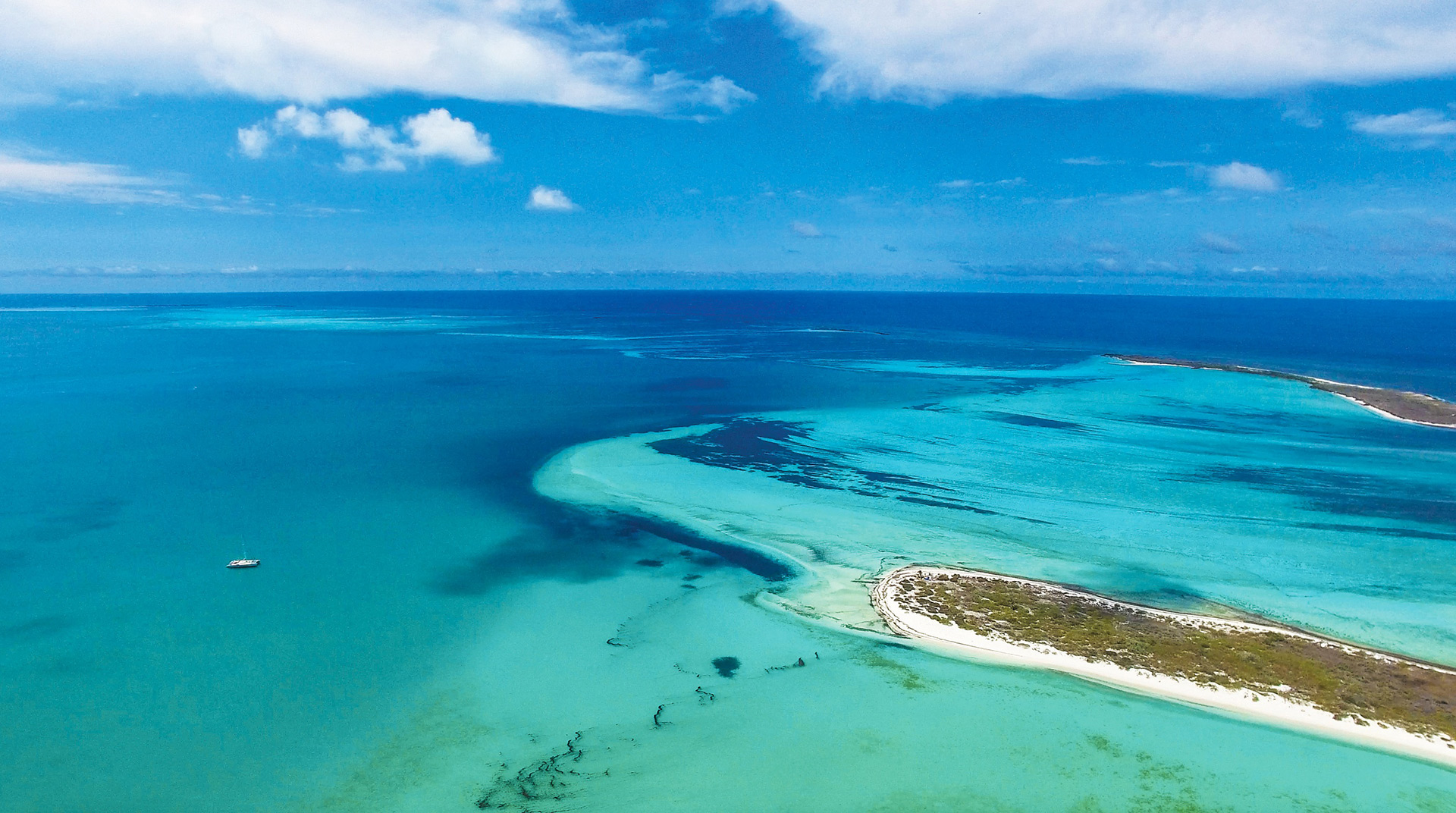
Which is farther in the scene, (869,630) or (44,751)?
(869,630)

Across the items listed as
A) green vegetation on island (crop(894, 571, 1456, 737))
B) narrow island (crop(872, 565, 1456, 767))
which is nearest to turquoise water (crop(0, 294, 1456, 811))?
narrow island (crop(872, 565, 1456, 767))

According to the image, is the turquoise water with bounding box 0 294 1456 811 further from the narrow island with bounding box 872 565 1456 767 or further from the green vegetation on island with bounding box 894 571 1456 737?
the green vegetation on island with bounding box 894 571 1456 737

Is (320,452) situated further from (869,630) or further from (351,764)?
(869,630)

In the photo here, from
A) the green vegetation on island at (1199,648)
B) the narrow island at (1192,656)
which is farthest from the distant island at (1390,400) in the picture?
the narrow island at (1192,656)

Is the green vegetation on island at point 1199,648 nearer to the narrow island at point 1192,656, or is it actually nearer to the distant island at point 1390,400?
the narrow island at point 1192,656

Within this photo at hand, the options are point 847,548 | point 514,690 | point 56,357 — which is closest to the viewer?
point 514,690

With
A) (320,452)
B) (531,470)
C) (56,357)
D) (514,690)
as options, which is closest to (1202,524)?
(514,690)
